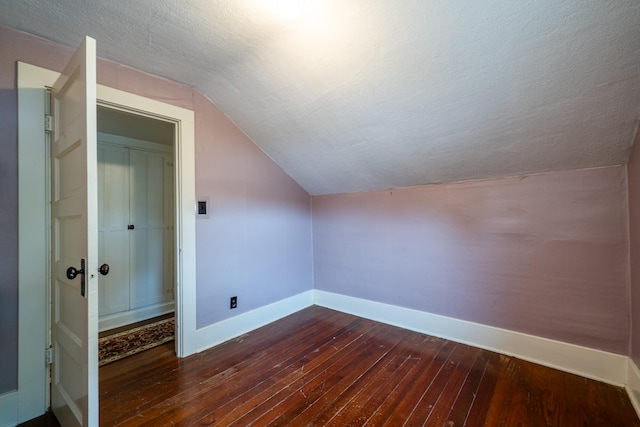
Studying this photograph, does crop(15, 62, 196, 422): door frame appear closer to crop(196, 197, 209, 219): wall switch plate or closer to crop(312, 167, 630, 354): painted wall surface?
crop(196, 197, 209, 219): wall switch plate

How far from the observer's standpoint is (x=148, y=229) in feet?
10.5

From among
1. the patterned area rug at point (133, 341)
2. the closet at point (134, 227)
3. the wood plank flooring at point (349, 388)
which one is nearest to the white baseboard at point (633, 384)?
the wood plank flooring at point (349, 388)

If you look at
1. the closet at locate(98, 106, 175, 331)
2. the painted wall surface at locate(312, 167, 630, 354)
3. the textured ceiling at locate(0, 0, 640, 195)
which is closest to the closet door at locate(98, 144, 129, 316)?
the closet at locate(98, 106, 175, 331)

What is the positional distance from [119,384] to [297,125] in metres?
2.29

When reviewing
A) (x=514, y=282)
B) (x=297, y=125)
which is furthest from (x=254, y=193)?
(x=514, y=282)

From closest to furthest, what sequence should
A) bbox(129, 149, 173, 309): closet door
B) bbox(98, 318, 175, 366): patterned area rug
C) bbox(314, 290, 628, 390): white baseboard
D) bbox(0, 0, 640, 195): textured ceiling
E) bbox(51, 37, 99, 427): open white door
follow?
bbox(51, 37, 99, 427): open white door → bbox(0, 0, 640, 195): textured ceiling → bbox(314, 290, 628, 390): white baseboard → bbox(98, 318, 175, 366): patterned area rug → bbox(129, 149, 173, 309): closet door

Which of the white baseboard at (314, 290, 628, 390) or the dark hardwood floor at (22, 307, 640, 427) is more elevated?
the white baseboard at (314, 290, 628, 390)

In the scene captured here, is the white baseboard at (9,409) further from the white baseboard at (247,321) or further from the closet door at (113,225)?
the closet door at (113,225)

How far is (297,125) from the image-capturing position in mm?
2314

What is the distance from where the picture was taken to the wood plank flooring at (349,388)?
1478 mm

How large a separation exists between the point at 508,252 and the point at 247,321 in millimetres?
2359

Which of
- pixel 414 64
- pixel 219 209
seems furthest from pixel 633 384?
pixel 219 209

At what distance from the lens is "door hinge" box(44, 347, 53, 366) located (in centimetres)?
158

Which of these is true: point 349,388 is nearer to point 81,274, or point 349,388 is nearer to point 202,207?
point 81,274
